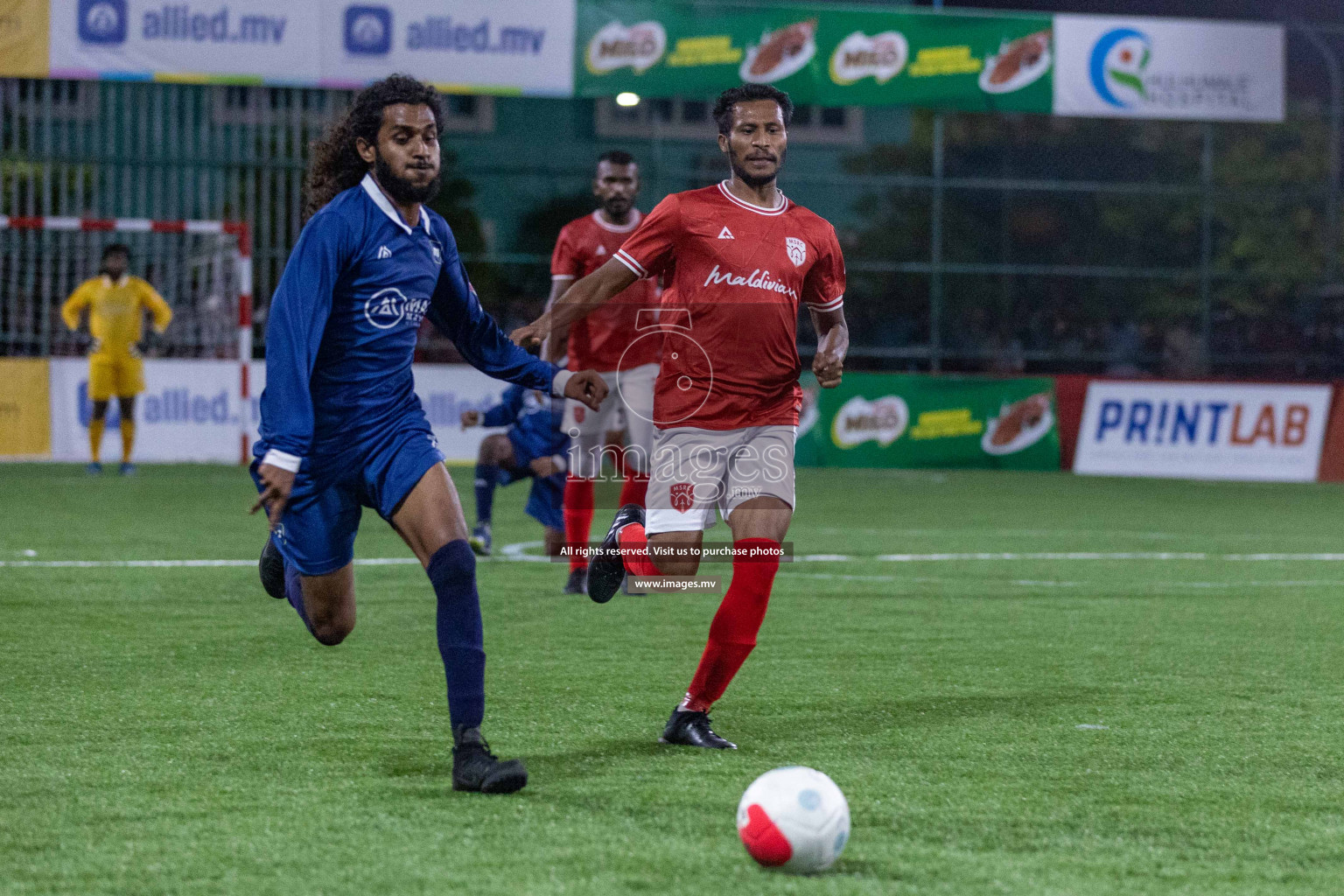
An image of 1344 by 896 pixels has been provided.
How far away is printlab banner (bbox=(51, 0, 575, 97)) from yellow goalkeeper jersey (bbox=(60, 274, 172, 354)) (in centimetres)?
365

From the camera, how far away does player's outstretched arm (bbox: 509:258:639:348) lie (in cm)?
529

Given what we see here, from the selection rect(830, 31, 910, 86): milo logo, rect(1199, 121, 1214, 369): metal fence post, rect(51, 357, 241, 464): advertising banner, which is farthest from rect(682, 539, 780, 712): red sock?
rect(1199, 121, 1214, 369): metal fence post

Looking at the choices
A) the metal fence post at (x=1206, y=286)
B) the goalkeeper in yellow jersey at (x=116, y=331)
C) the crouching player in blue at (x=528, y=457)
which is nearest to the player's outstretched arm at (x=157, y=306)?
the goalkeeper in yellow jersey at (x=116, y=331)

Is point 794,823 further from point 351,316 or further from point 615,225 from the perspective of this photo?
point 615,225

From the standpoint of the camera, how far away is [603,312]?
28.4ft

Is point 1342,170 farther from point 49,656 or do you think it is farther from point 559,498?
point 49,656

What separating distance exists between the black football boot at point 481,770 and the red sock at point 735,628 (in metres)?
0.84

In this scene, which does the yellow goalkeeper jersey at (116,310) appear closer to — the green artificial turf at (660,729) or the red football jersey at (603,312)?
the green artificial turf at (660,729)

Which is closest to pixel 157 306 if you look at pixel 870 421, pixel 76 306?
pixel 76 306

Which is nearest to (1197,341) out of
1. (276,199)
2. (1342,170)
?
(1342,170)

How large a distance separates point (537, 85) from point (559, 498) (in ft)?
36.1

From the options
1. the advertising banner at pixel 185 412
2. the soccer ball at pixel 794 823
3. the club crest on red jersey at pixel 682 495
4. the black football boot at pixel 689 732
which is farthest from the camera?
the advertising banner at pixel 185 412

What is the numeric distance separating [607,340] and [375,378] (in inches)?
166

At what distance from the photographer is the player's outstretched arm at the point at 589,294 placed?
5293 millimetres
